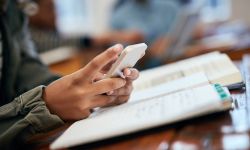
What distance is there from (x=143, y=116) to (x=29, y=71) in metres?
0.51

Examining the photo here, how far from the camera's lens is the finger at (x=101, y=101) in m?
0.69

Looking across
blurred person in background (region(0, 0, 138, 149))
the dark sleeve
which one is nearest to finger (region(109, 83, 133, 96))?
blurred person in background (region(0, 0, 138, 149))

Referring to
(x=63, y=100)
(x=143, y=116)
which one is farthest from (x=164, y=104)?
(x=63, y=100)

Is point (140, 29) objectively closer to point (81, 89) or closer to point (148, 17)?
point (148, 17)

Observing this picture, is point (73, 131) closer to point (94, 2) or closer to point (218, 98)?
point (218, 98)

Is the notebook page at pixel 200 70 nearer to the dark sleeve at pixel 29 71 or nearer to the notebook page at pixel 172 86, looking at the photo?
the notebook page at pixel 172 86

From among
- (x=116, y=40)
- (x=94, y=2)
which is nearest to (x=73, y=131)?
(x=116, y=40)

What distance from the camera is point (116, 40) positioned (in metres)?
2.94

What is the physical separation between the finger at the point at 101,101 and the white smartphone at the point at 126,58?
0.05 meters

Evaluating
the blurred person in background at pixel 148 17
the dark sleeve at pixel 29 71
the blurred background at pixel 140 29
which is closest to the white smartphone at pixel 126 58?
the dark sleeve at pixel 29 71

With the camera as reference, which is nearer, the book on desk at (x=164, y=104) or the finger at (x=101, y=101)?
the book on desk at (x=164, y=104)

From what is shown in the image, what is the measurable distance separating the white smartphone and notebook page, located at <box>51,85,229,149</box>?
66mm

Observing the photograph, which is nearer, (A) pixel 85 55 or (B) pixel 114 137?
(B) pixel 114 137

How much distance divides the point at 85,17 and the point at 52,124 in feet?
13.6
